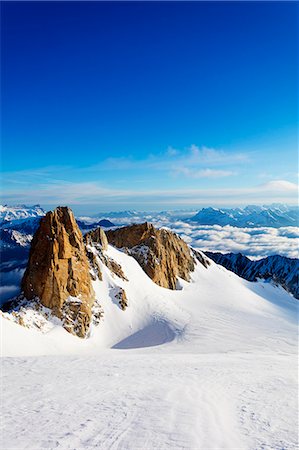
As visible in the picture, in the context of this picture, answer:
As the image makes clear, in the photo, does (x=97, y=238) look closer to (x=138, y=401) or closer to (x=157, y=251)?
(x=157, y=251)

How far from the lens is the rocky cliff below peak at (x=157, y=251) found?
7476 cm

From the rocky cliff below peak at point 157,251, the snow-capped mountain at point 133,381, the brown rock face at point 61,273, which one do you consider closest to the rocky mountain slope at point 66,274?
the brown rock face at point 61,273

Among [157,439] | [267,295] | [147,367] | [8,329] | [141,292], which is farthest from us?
[267,295]

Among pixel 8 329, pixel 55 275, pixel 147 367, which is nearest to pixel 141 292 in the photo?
pixel 55 275

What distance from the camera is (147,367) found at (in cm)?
2139

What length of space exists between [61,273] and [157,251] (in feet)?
121

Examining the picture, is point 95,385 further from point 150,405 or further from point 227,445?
point 227,445

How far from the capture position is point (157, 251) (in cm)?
7975

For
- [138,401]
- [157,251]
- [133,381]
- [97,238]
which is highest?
[97,238]

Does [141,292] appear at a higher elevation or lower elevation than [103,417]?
lower

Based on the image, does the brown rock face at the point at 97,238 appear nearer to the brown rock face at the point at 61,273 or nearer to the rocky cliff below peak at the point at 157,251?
the brown rock face at the point at 61,273

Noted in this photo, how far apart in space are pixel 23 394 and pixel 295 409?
12.4 m

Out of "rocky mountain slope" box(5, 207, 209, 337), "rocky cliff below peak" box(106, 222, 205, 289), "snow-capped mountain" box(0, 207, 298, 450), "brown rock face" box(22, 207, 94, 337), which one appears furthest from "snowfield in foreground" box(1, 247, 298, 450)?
"rocky cliff below peak" box(106, 222, 205, 289)

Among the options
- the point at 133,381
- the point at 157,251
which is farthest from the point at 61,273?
the point at 157,251
